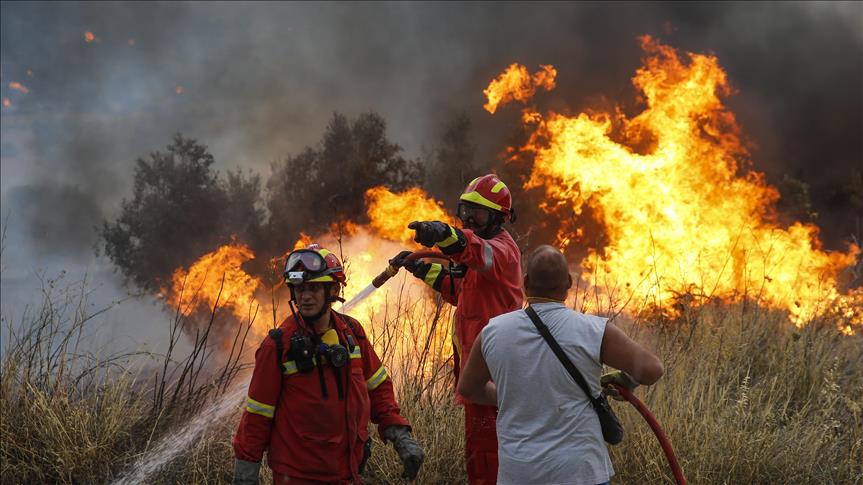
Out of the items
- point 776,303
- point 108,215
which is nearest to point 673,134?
point 776,303

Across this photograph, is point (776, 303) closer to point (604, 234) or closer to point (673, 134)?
point (604, 234)

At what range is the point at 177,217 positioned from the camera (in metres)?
22.1

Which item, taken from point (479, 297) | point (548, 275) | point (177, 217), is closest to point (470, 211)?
point (479, 297)

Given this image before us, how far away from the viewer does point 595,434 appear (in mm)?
2629

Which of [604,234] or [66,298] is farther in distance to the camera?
[604,234]

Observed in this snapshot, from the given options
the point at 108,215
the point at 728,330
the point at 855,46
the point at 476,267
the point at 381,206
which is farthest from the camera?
the point at 108,215

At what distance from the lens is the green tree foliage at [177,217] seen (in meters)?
22.0

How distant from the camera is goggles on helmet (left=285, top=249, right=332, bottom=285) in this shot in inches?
131

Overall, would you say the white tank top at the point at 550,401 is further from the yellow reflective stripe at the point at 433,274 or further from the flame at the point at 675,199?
the flame at the point at 675,199

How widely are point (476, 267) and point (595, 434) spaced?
Result: 4.93ft

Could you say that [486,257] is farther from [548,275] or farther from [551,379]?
[551,379]

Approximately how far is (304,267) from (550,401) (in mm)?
1383

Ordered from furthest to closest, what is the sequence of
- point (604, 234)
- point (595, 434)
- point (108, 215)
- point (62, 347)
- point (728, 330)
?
1. point (108, 215)
2. point (604, 234)
3. point (728, 330)
4. point (62, 347)
5. point (595, 434)

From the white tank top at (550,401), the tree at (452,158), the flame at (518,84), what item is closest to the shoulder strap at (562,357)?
the white tank top at (550,401)
